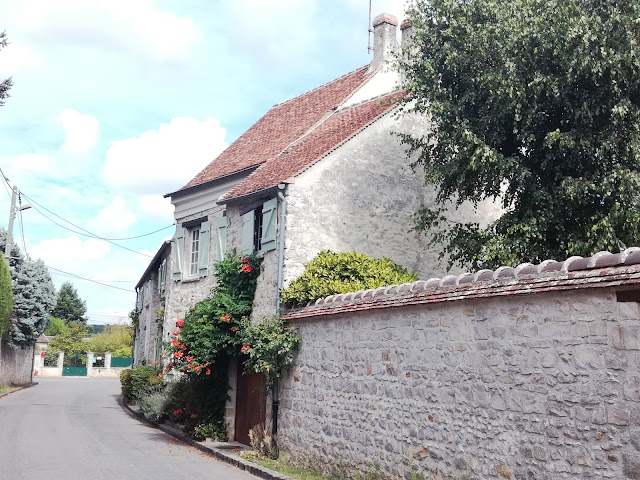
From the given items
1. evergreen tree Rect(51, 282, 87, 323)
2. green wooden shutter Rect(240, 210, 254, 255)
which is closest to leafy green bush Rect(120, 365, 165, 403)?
green wooden shutter Rect(240, 210, 254, 255)

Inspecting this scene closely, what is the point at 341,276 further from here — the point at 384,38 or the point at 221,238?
the point at 384,38

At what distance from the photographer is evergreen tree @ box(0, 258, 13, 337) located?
96.6 feet

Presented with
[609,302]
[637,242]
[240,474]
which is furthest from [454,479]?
[637,242]

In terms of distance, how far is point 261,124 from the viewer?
21.1 m

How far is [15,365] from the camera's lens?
118ft

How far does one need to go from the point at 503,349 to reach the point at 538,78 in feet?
18.4

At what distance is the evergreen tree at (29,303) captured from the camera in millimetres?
34312

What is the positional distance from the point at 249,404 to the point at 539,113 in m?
8.00

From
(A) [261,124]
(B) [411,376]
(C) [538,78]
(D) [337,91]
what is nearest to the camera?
(B) [411,376]

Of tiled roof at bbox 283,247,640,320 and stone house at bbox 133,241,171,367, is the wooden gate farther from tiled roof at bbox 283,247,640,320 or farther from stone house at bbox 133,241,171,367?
stone house at bbox 133,241,171,367

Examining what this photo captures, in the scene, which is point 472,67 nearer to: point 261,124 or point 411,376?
point 411,376

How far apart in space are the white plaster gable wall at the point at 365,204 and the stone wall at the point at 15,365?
24.1 m

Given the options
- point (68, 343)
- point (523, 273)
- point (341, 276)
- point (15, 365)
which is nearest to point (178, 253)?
point (341, 276)

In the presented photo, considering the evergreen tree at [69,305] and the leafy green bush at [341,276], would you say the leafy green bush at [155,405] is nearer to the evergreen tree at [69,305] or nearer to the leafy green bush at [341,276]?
the leafy green bush at [341,276]
